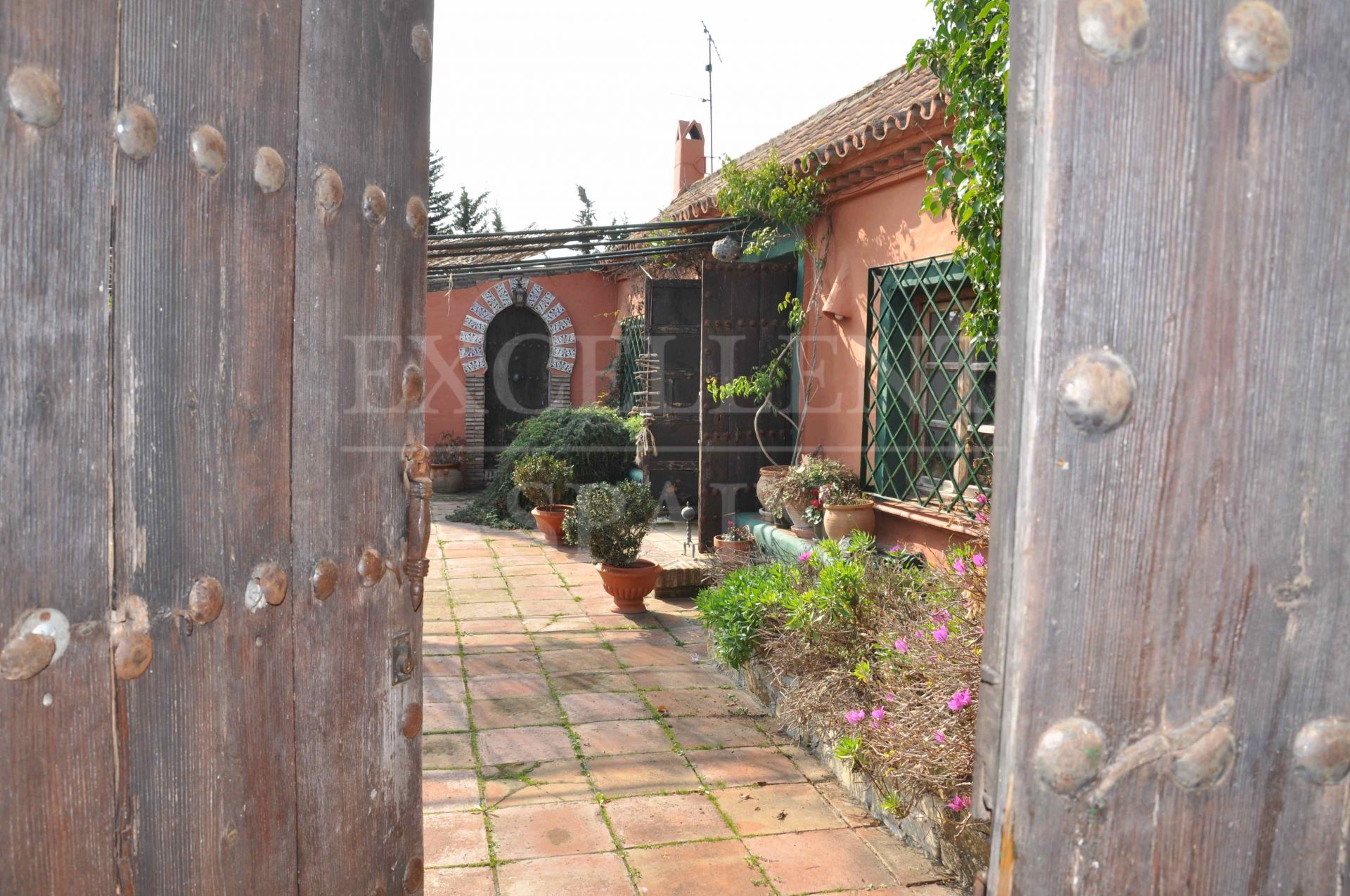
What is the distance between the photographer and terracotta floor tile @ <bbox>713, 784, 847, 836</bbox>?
3.43 m

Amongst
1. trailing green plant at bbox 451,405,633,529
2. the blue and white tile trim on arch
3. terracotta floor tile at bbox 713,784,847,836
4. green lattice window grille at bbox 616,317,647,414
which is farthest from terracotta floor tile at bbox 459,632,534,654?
the blue and white tile trim on arch

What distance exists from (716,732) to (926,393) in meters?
2.42

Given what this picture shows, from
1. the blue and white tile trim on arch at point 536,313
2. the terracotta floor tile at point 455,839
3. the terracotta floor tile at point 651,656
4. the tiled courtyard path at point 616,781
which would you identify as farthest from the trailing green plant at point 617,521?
the blue and white tile trim on arch at point 536,313

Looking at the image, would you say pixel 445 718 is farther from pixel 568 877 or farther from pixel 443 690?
pixel 568 877

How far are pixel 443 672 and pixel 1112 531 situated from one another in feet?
15.7

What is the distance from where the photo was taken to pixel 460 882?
9.84 feet

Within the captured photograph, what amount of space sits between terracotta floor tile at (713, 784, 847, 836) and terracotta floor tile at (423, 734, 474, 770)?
42.3 inches

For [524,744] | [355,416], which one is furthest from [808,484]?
[355,416]

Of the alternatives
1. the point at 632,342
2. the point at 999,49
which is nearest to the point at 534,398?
the point at 632,342

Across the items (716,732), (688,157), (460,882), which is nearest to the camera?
(460,882)

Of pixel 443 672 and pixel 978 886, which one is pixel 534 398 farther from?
pixel 978 886

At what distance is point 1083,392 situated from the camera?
0.77 metres

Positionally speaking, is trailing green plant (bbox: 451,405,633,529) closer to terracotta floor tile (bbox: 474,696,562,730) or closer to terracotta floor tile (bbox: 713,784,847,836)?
terracotta floor tile (bbox: 474,696,562,730)

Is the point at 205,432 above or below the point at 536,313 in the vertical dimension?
below
